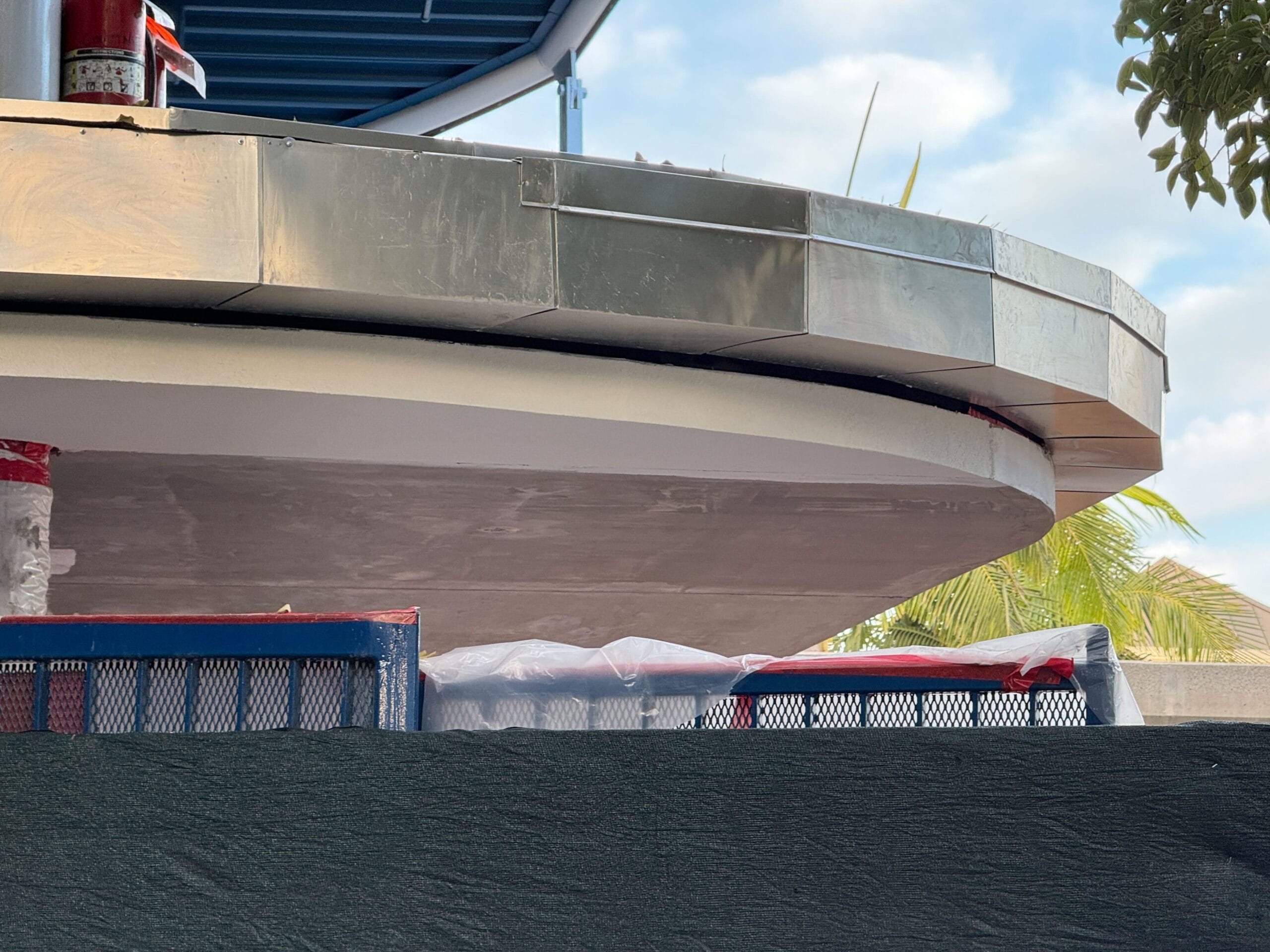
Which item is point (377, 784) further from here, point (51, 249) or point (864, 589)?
point (864, 589)

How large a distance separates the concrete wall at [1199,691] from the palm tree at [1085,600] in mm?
4730

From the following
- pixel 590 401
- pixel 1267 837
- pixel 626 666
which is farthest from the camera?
pixel 590 401

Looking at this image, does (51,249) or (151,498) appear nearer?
(51,249)

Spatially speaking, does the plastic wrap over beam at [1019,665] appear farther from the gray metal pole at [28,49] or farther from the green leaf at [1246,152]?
the gray metal pole at [28,49]

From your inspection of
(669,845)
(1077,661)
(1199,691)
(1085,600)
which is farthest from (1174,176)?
(1085,600)

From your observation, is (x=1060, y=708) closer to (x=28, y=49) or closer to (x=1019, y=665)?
(x=1019, y=665)

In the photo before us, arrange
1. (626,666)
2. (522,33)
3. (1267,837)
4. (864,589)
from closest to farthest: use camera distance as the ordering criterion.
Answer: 1. (1267,837)
2. (626,666)
3. (864,589)
4. (522,33)

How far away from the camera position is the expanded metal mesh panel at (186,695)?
327 cm

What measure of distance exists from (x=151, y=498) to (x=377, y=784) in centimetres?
421

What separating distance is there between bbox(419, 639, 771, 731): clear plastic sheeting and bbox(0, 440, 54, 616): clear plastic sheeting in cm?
249

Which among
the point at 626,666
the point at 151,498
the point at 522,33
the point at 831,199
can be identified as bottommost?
the point at 626,666

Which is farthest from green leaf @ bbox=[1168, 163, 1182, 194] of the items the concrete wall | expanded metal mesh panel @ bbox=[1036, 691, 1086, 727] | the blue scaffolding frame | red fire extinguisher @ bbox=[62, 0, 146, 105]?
the concrete wall

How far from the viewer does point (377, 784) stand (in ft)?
9.38

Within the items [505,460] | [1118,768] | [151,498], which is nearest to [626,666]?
[1118,768]
